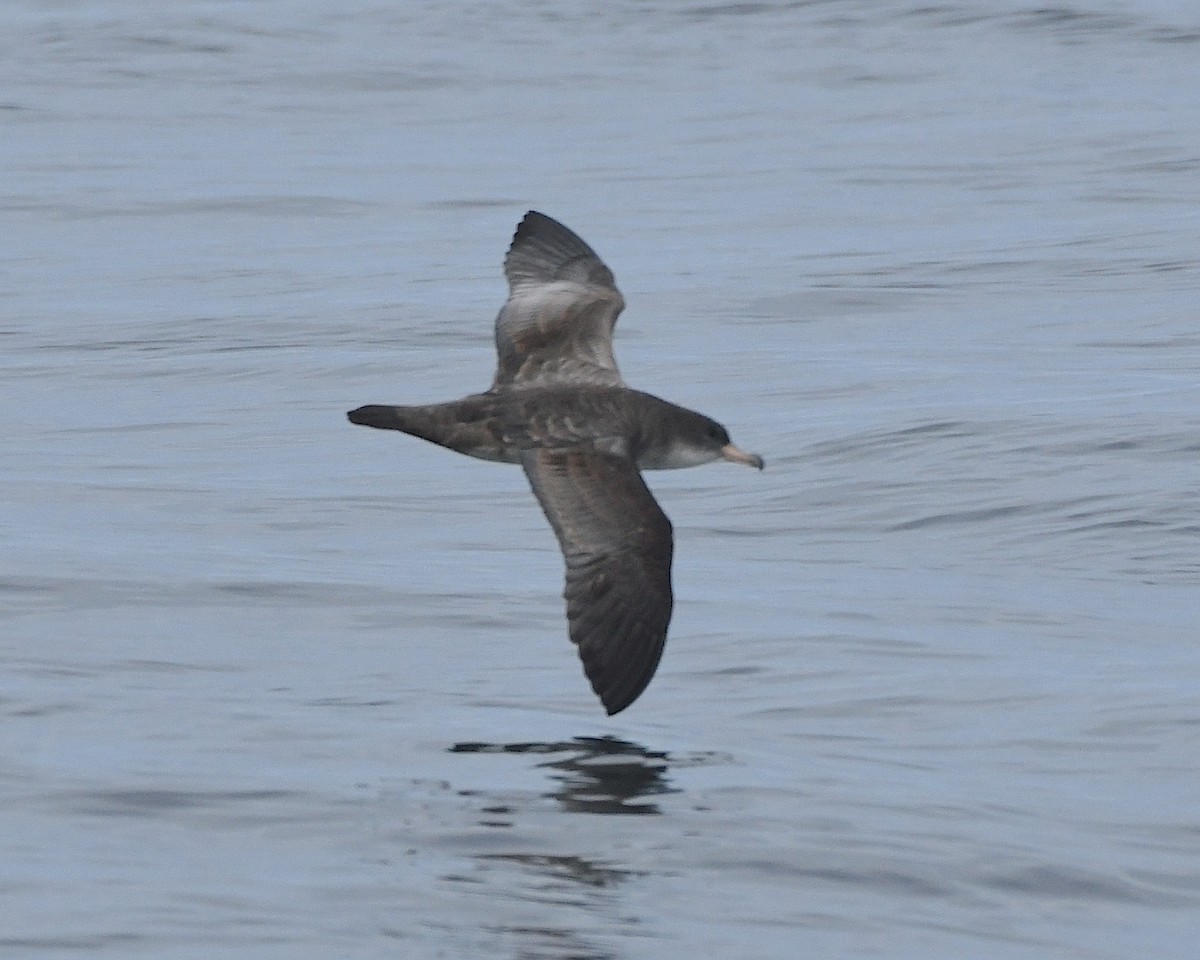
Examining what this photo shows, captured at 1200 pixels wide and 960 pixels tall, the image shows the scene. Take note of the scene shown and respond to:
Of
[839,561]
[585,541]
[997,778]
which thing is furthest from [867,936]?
[839,561]

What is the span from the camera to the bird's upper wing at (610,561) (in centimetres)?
828

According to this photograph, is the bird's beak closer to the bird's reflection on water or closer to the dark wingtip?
the dark wingtip

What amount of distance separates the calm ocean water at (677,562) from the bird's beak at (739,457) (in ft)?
2.17

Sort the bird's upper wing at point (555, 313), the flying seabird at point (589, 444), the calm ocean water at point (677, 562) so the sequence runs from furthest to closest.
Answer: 1. the bird's upper wing at point (555, 313)
2. the flying seabird at point (589, 444)
3. the calm ocean water at point (677, 562)

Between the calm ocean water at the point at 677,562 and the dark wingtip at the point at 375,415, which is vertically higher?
the dark wingtip at the point at 375,415

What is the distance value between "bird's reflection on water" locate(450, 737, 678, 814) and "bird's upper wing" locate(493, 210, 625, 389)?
1.93 m

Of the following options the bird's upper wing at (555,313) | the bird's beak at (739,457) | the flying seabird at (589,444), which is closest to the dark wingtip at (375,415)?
the flying seabird at (589,444)

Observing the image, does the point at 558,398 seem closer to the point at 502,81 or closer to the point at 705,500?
the point at 705,500

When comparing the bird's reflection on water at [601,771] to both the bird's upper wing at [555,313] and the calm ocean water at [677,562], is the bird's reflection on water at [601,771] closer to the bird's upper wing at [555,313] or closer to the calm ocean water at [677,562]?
the calm ocean water at [677,562]

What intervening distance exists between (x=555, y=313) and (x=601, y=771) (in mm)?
2864

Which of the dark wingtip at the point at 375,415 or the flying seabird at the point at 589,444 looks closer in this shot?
the flying seabird at the point at 589,444

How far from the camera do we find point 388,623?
32.2 feet

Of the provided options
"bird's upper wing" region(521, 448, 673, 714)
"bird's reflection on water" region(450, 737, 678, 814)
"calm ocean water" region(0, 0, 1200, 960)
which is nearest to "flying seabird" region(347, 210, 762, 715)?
"bird's upper wing" region(521, 448, 673, 714)

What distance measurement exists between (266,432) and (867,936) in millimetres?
7914
